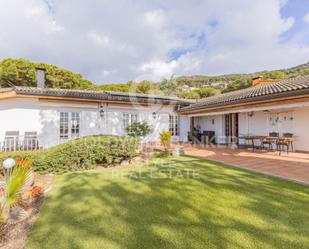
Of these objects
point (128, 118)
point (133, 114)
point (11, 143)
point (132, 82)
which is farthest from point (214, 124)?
point (132, 82)

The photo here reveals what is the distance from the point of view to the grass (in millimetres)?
3092

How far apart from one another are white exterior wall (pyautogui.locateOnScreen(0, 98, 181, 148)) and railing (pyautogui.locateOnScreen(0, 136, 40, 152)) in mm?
1181

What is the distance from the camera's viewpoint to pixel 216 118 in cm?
1636

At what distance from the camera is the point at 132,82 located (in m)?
34.3

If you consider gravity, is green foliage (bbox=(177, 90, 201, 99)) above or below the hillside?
below

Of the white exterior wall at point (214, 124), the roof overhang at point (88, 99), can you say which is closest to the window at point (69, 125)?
the roof overhang at point (88, 99)

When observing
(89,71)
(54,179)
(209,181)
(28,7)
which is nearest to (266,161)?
(209,181)

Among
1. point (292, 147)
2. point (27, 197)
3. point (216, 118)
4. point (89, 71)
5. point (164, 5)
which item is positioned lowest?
point (27, 197)

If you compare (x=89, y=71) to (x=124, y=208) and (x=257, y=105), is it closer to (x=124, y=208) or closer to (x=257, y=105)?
(x=257, y=105)

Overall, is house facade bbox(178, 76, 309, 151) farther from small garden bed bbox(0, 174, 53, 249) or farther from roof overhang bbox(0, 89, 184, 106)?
small garden bed bbox(0, 174, 53, 249)

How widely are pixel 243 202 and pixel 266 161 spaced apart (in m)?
5.19

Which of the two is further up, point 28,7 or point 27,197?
point 28,7

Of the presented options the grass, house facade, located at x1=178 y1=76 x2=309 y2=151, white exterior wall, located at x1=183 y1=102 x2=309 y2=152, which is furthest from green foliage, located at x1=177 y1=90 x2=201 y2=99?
the grass

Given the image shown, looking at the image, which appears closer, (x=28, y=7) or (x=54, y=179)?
(x=54, y=179)
